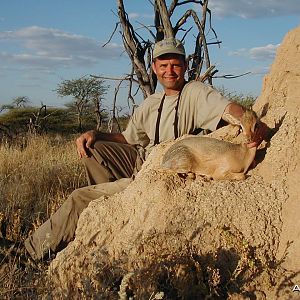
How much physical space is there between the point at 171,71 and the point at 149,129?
28.4 inches

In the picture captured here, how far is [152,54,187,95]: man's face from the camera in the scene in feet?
16.4

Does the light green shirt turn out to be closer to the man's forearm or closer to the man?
the man

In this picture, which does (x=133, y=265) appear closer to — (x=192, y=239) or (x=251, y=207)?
(x=192, y=239)

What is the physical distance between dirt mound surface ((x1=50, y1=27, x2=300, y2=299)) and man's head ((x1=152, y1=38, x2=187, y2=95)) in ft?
4.04

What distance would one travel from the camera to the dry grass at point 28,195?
3.83 meters

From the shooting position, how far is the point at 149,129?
17.9 feet

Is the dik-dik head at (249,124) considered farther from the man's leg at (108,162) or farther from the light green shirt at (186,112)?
the man's leg at (108,162)

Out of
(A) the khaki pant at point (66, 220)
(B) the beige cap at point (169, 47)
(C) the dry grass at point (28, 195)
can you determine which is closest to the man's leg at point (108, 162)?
(A) the khaki pant at point (66, 220)

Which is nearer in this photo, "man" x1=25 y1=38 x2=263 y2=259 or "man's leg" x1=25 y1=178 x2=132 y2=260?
"man" x1=25 y1=38 x2=263 y2=259

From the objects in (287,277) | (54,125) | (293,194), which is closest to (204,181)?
(293,194)

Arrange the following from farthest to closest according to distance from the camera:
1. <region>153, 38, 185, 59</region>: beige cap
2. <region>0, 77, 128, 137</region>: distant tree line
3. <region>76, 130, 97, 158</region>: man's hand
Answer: <region>0, 77, 128, 137</region>: distant tree line < <region>76, 130, 97, 158</region>: man's hand < <region>153, 38, 185, 59</region>: beige cap

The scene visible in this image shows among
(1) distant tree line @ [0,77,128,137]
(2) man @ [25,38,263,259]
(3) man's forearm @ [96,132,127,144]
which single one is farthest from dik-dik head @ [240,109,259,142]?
(1) distant tree line @ [0,77,128,137]

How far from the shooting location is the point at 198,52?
37.4 feet

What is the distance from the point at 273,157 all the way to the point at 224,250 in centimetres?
77
